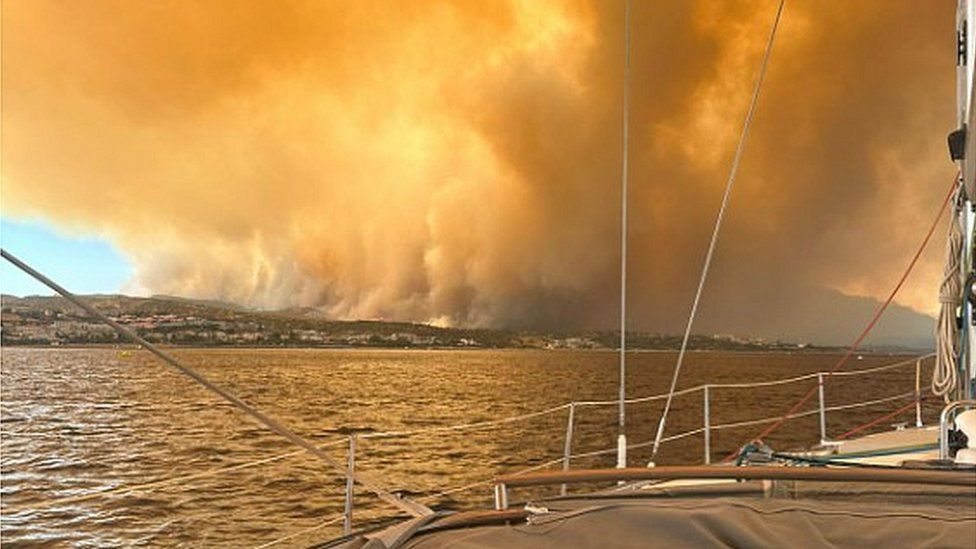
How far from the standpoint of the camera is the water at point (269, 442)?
39.9 ft

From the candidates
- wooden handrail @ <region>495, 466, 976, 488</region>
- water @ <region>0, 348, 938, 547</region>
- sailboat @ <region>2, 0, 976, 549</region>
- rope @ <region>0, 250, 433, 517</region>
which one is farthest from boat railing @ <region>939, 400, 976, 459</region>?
water @ <region>0, 348, 938, 547</region>

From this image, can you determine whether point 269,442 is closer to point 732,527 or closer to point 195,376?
point 195,376

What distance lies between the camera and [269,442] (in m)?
20.6

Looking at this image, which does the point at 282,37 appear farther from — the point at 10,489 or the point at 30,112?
the point at 10,489

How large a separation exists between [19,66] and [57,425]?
1208 cm

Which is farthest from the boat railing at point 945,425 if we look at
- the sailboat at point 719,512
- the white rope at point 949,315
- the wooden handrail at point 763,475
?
the white rope at point 949,315

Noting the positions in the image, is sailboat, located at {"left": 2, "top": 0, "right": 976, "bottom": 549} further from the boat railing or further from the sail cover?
the boat railing

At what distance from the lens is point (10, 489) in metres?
15.2

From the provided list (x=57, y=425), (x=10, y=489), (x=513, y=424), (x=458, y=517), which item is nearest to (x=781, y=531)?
(x=458, y=517)

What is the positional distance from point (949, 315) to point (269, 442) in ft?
60.9

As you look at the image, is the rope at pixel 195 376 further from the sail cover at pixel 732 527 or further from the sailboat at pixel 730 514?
the sail cover at pixel 732 527

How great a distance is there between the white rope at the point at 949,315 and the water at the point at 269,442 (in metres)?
2.87

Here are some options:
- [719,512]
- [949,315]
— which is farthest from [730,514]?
[949,315]

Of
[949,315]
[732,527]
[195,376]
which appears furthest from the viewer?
[949,315]
